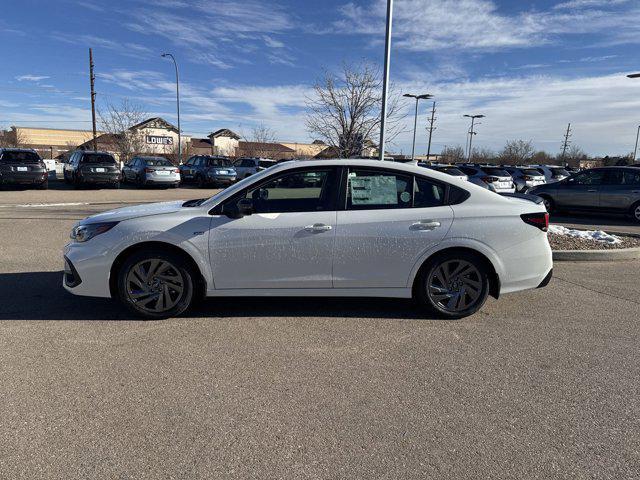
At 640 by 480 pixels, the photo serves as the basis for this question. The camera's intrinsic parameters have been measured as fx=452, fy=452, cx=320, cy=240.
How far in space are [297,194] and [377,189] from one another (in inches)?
32.2

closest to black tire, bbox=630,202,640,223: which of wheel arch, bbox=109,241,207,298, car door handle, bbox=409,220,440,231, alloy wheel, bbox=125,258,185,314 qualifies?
car door handle, bbox=409,220,440,231

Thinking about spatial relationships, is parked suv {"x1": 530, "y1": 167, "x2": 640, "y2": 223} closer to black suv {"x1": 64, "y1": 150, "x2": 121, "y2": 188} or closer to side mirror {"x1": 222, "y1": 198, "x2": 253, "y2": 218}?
side mirror {"x1": 222, "y1": 198, "x2": 253, "y2": 218}

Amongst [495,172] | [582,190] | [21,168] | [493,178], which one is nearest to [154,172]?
[21,168]

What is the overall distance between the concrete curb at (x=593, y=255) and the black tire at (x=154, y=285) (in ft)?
19.1

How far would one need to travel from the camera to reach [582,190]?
1245 centimetres

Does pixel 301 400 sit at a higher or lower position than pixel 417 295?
lower

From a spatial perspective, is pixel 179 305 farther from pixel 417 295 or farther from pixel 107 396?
pixel 417 295

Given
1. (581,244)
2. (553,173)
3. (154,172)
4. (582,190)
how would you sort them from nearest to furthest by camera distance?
1. (581,244)
2. (582,190)
3. (154,172)
4. (553,173)

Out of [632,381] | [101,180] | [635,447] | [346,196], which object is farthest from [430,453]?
[101,180]

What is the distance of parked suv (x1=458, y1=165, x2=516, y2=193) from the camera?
18345 mm

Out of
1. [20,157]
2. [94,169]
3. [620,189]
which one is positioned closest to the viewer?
[620,189]

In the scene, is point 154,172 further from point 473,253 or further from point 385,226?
point 473,253

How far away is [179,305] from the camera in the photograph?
4.44 m

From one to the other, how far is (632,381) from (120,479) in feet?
11.7
